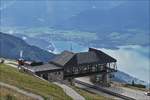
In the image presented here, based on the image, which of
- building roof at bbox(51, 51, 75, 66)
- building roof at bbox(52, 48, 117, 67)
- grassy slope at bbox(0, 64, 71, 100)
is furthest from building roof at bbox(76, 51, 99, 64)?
grassy slope at bbox(0, 64, 71, 100)

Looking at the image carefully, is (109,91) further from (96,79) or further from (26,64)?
(26,64)

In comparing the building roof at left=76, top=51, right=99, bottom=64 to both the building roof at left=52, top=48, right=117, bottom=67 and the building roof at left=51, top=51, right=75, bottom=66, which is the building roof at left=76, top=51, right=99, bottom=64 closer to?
the building roof at left=52, top=48, right=117, bottom=67

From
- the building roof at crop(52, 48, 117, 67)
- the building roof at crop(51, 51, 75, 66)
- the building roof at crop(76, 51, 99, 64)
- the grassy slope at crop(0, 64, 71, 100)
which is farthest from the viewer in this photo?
the building roof at crop(76, 51, 99, 64)

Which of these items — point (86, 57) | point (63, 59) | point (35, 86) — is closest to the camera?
point (35, 86)

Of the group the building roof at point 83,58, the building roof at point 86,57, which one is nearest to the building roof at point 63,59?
the building roof at point 83,58

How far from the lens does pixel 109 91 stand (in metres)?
92.0

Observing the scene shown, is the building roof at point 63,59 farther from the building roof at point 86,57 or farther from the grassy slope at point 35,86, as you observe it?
the grassy slope at point 35,86

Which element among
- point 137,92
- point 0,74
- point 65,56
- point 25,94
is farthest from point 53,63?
point 25,94

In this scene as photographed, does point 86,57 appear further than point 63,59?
Yes

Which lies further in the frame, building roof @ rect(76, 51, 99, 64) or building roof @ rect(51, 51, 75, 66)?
building roof @ rect(76, 51, 99, 64)

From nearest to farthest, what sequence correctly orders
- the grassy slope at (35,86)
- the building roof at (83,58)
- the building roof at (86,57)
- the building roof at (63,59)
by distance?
the grassy slope at (35,86) → the building roof at (63,59) → the building roof at (83,58) → the building roof at (86,57)

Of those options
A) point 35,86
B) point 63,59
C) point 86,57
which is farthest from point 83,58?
point 35,86

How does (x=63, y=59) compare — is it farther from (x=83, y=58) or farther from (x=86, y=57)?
(x=86, y=57)

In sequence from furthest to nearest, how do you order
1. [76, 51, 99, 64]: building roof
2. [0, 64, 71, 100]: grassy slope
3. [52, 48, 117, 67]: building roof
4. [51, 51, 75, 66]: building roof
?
[76, 51, 99, 64]: building roof
[52, 48, 117, 67]: building roof
[51, 51, 75, 66]: building roof
[0, 64, 71, 100]: grassy slope
